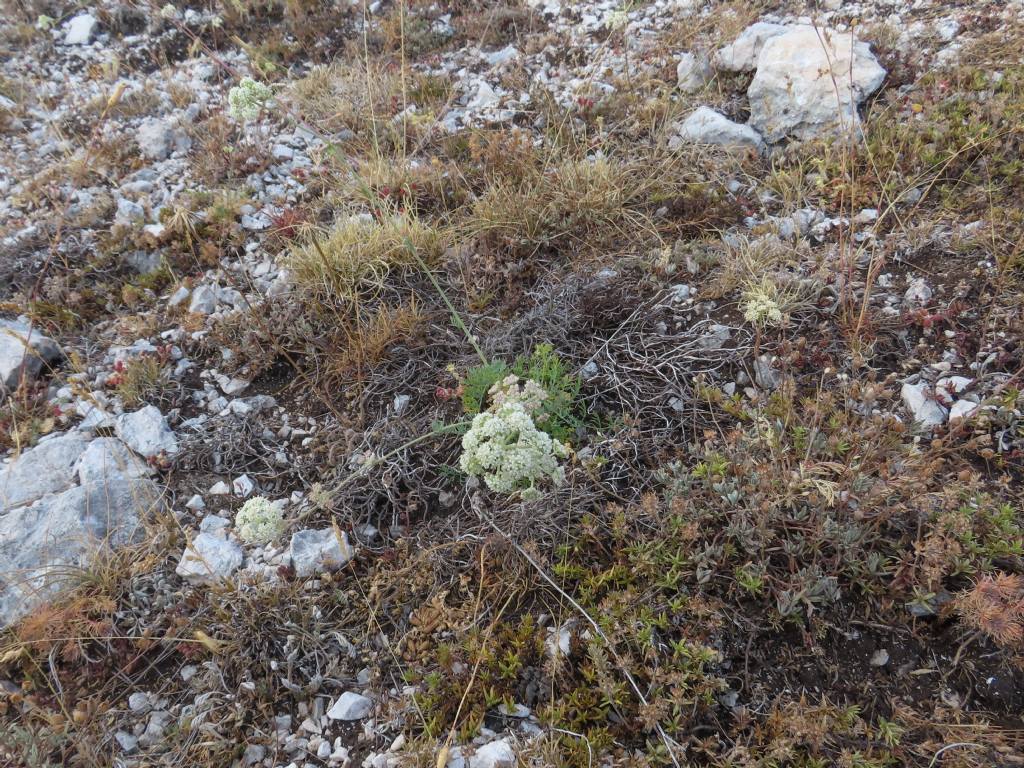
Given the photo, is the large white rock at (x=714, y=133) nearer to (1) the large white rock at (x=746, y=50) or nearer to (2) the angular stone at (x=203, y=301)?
(1) the large white rock at (x=746, y=50)

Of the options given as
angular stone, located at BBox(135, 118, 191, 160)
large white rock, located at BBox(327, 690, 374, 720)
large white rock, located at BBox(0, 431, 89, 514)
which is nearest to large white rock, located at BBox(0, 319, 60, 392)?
large white rock, located at BBox(0, 431, 89, 514)

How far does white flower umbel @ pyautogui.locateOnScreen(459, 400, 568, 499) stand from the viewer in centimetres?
280

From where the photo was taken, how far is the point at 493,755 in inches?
101

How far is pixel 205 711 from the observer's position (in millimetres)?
2840

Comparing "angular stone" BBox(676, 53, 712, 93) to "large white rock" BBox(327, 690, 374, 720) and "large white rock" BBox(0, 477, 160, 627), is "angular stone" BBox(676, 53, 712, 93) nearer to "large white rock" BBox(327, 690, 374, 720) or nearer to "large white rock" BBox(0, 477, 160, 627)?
"large white rock" BBox(0, 477, 160, 627)

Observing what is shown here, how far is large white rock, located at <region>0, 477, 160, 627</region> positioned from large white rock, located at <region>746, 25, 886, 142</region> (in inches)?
217

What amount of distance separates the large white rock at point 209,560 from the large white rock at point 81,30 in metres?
8.09

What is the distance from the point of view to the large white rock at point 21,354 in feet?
14.6

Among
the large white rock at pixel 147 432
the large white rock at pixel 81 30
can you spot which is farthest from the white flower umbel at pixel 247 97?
the large white rock at pixel 81 30

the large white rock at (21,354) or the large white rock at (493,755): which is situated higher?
the large white rock at (21,354)

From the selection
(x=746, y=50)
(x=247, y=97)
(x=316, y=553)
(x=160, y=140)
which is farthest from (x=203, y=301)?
(x=746, y=50)

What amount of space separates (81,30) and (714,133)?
328 inches

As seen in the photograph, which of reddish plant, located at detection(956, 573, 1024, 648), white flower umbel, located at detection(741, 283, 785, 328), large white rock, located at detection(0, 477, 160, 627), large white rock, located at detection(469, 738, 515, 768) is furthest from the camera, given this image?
white flower umbel, located at detection(741, 283, 785, 328)

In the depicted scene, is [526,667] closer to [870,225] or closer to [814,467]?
[814,467]
